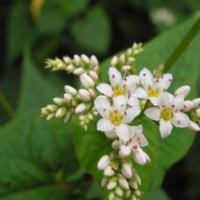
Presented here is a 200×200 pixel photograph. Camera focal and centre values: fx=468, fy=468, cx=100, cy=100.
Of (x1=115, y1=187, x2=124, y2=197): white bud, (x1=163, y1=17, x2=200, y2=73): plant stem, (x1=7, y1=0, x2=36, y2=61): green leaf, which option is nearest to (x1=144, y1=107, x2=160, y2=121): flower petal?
(x1=115, y1=187, x2=124, y2=197): white bud

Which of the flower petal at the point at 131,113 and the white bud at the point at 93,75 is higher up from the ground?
the white bud at the point at 93,75

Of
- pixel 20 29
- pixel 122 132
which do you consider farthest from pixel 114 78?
pixel 20 29

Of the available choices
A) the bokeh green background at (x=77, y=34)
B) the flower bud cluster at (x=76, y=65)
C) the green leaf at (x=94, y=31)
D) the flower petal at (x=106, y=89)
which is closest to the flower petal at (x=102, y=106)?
the flower petal at (x=106, y=89)

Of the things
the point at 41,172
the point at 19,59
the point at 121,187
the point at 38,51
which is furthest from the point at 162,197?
the point at 19,59

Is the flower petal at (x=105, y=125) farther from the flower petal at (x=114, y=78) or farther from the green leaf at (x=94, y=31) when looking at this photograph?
the green leaf at (x=94, y=31)

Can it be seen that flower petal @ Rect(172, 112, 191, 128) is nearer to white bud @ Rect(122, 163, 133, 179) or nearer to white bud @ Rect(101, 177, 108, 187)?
white bud @ Rect(122, 163, 133, 179)

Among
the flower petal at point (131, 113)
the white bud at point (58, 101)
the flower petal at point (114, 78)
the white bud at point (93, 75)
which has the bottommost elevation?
the flower petal at point (131, 113)

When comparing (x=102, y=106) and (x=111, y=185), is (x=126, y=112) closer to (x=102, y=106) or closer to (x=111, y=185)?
(x=102, y=106)
